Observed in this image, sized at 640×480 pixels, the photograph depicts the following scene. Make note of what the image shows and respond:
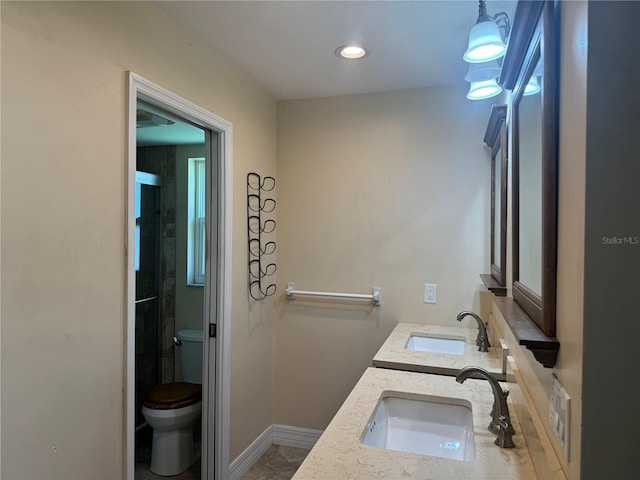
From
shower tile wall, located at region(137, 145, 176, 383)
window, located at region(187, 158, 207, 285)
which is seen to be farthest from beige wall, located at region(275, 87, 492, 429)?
shower tile wall, located at region(137, 145, 176, 383)

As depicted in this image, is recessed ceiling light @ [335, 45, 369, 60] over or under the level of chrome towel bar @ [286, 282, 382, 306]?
over

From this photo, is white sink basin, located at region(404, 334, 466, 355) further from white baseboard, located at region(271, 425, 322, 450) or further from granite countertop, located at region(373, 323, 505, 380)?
white baseboard, located at region(271, 425, 322, 450)

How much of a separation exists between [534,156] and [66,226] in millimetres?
1410

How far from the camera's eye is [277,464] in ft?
8.64

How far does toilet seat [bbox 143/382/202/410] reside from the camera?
2439mm

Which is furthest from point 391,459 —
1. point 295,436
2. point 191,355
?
point 191,355

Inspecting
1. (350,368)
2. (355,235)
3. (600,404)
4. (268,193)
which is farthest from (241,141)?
(600,404)

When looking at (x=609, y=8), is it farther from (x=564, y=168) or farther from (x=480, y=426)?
(x=480, y=426)

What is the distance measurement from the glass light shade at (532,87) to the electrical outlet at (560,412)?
2.22ft

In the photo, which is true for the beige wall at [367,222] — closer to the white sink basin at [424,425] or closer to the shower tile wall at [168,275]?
the shower tile wall at [168,275]

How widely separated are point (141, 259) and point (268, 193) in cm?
114

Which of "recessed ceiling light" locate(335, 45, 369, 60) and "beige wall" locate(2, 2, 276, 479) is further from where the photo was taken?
"recessed ceiling light" locate(335, 45, 369, 60)

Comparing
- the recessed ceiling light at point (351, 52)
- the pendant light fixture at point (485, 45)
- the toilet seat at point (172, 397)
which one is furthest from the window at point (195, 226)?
the pendant light fixture at point (485, 45)

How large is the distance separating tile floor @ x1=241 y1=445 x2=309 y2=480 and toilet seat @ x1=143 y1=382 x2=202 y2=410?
1.83ft
